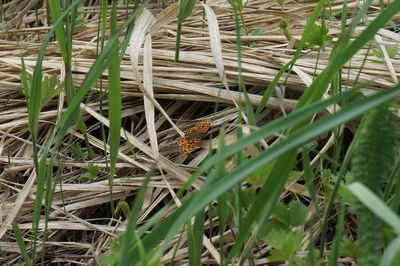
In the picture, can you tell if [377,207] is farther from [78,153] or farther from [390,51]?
[78,153]

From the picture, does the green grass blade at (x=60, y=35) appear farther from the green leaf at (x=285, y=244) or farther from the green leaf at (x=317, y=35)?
the green leaf at (x=285, y=244)

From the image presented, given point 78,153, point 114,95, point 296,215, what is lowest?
point 78,153

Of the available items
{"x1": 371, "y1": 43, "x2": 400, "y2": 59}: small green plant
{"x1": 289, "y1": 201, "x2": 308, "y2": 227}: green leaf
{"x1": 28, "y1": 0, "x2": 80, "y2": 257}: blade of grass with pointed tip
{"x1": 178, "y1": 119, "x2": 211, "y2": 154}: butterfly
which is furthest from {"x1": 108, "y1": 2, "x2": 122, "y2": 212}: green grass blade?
{"x1": 371, "y1": 43, "x2": 400, "y2": 59}: small green plant

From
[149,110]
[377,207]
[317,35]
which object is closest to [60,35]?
[149,110]

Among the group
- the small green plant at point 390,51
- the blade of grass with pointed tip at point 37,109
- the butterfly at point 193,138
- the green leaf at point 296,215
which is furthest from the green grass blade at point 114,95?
the small green plant at point 390,51

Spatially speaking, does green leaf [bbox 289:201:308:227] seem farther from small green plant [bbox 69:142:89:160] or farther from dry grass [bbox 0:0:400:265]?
small green plant [bbox 69:142:89:160]

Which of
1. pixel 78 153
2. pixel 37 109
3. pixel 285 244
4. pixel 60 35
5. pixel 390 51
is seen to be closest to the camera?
pixel 285 244
